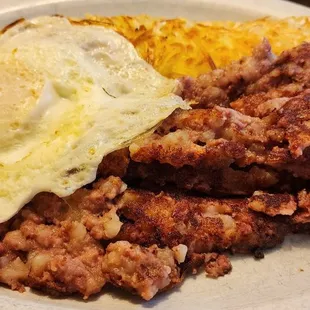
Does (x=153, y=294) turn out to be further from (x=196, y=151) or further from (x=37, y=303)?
(x=196, y=151)

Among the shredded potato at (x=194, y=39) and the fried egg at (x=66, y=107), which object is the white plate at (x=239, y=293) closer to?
the fried egg at (x=66, y=107)

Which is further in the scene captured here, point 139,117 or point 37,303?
point 139,117

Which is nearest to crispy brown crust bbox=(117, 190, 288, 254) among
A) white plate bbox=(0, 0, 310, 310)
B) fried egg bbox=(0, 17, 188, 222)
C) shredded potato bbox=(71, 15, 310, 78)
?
white plate bbox=(0, 0, 310, 310)

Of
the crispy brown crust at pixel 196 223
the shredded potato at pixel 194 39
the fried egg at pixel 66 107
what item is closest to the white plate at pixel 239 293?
the crispy brown crust at pixel 196 223

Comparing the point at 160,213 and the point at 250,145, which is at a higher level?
the point at 250,145

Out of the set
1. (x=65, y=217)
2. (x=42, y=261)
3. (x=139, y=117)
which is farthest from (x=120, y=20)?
(x=42, y=261)

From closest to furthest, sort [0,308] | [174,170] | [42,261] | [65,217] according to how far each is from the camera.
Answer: [0,308] → [42,261] → [65,217] → [174,170]

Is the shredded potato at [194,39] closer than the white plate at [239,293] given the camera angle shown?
No

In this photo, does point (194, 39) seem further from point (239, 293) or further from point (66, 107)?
point (239, 293)
